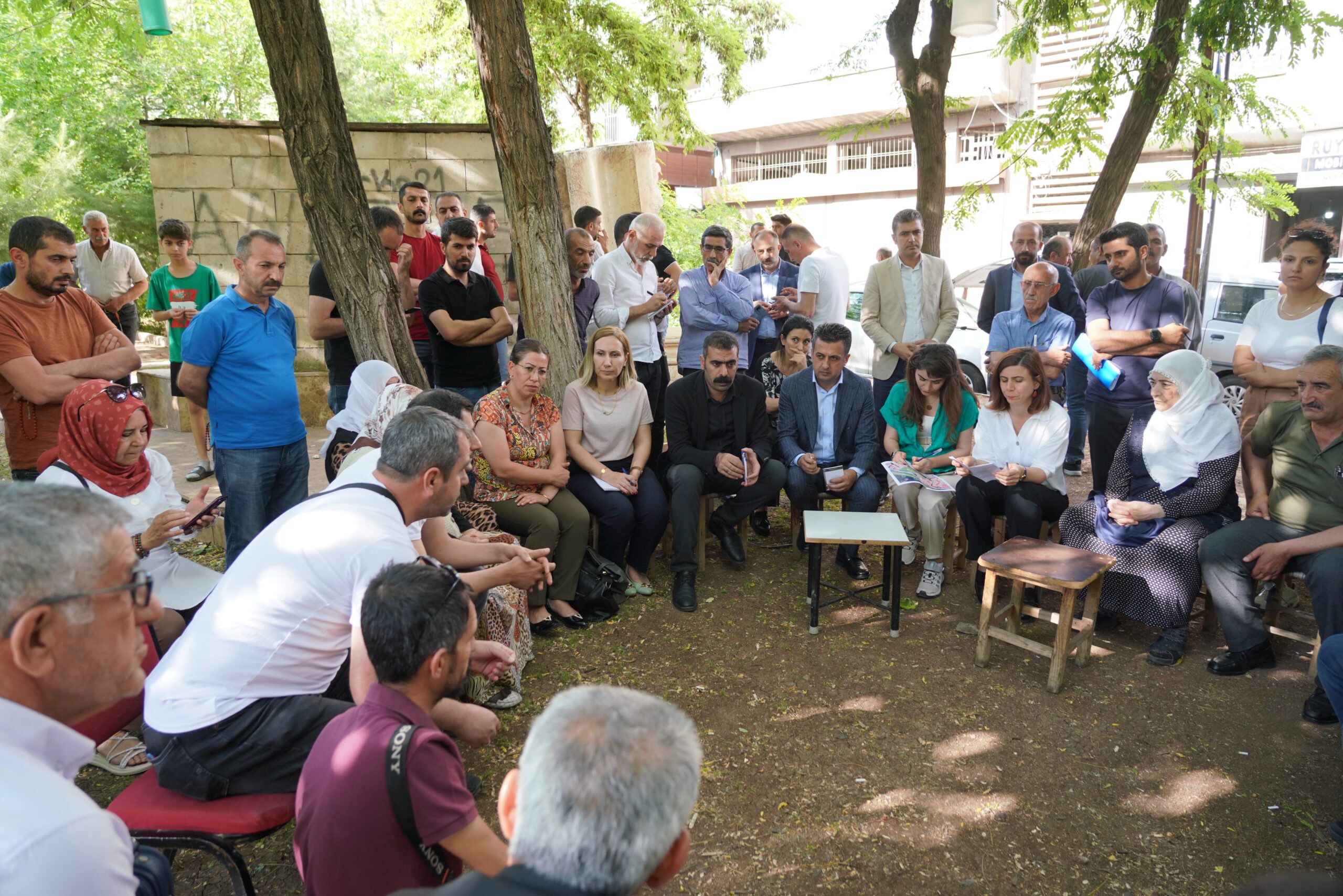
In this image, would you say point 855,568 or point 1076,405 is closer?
point 855,568

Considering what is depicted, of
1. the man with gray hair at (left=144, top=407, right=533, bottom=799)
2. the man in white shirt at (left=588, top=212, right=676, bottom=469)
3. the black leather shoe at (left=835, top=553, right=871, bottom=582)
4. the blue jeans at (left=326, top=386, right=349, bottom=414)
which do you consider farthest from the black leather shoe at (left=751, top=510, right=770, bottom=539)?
the man with gray hair at (left=144, top=407, right=533, bottom=799)

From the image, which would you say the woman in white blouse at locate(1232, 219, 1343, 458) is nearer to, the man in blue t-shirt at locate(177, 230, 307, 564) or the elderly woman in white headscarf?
the elderly woman in white headscarf

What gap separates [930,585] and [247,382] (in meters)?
3.93

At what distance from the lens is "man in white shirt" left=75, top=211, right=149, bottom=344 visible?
7344 millimetres

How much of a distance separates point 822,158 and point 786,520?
24275 mm

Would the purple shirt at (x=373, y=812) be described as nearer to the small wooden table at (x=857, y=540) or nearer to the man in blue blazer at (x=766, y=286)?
the small wooden table at (x=857, y=540)

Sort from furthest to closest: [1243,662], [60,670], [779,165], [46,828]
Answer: [779,165]
[1243,662]
[60,670]
[46,828]

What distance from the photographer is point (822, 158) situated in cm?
2811

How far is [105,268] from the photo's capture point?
7.42 metres

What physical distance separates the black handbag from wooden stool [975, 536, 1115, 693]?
6.57 ft

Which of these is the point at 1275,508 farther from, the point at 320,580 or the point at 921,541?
the point at 320,580

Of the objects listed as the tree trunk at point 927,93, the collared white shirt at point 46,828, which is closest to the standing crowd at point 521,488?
the collared white shirt at point 46,828

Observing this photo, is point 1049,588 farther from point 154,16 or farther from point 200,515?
point 154,16

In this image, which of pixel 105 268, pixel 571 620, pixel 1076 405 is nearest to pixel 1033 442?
pixel 1076 405
